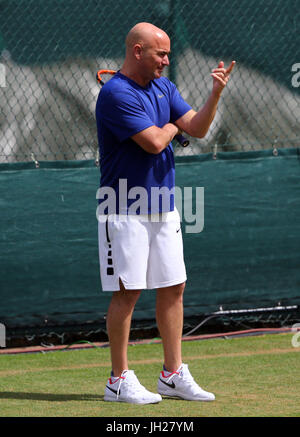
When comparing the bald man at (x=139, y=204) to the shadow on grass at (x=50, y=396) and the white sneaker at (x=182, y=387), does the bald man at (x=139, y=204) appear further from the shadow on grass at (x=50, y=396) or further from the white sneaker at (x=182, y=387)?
the shadow on grass at (x=50, y=396)

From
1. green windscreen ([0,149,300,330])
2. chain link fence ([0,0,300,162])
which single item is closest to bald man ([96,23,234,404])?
green windscreen ([0,149,300,330])

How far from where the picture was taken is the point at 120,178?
4312 millimetres

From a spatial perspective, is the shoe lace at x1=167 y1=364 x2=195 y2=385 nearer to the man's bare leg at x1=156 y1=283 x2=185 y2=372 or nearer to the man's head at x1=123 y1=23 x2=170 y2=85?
the man's bare leg at x1=156 y1=283 x2=185 y2=372

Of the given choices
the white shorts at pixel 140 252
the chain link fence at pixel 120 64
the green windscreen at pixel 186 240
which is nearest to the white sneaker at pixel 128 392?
the white shorts at pixel 140 252

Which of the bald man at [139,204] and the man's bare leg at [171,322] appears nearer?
the bald man at [139,204]

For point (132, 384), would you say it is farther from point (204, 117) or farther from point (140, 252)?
point (204, 117)

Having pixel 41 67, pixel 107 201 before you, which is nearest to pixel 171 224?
pixel 107 201

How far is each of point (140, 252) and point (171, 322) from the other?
1.36ft

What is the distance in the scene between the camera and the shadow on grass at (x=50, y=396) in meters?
4.54

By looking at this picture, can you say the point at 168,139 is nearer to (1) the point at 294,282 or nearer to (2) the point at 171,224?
(2) the point at 171,224

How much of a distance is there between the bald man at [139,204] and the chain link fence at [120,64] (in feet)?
6.16

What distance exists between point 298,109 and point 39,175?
1979 millimetres

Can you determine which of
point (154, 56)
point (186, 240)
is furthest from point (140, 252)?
point (186, 240)

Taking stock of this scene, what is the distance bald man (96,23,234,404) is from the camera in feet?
14.0
